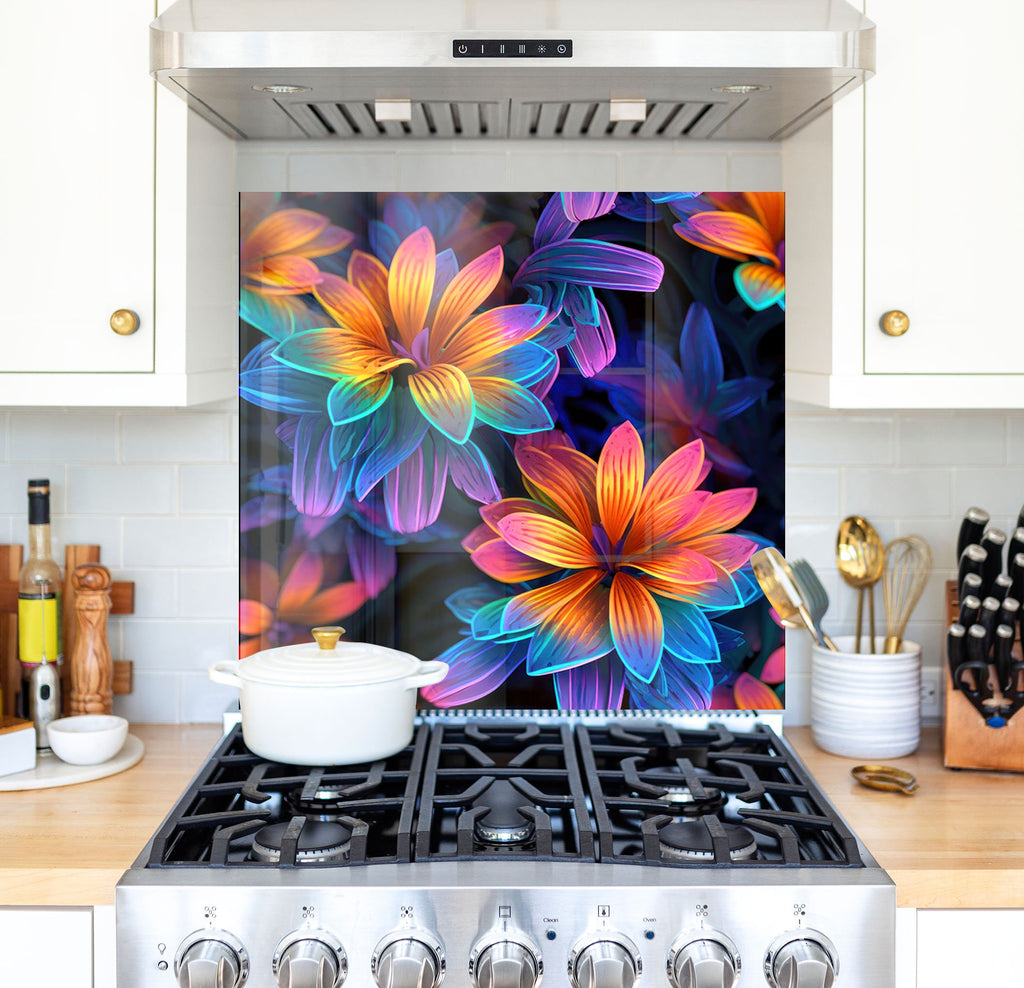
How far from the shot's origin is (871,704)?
1.95 metres

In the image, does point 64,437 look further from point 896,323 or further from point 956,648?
point 956,648

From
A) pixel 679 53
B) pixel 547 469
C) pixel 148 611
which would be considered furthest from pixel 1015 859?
pixel 148 611

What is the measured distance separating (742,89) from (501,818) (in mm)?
1110

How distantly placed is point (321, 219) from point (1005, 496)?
4.46 feet

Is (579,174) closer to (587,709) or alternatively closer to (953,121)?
(953,121)

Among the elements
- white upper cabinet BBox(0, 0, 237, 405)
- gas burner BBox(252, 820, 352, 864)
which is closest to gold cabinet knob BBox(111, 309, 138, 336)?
white upper cabinet BBox(0, 0, 237, 405)

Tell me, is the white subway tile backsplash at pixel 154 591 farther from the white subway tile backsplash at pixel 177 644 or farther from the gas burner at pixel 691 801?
the gas burner at pixel 691 801

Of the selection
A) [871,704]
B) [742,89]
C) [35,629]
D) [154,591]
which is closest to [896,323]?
[742,89]

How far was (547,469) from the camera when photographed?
6.98ft

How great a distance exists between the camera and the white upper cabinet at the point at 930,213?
67.4 inches

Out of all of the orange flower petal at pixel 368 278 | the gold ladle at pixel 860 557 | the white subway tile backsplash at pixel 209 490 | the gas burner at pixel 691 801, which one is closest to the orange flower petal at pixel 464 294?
the orange flower petal at pixel 368 278

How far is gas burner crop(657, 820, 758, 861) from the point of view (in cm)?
155

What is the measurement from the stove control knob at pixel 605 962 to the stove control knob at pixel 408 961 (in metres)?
0.17

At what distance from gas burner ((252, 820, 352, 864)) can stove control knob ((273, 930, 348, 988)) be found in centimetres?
11
